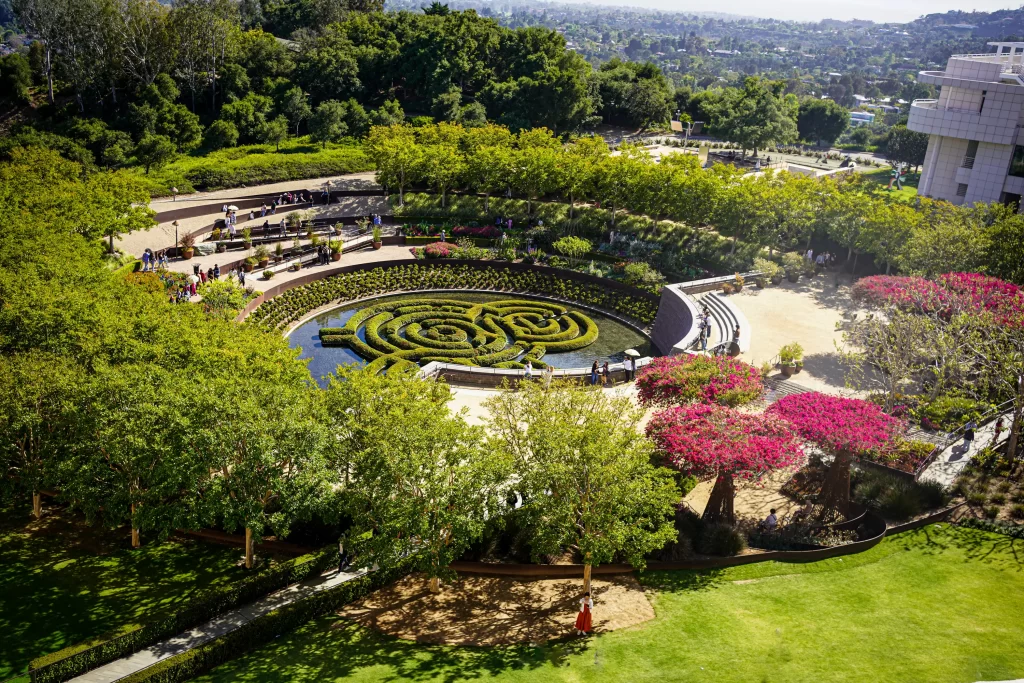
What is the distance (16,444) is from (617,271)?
41476 millimetres

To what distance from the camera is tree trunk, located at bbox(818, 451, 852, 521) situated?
107 ft

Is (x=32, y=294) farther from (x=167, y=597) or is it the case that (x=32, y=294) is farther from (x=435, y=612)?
(x=435, y=612)

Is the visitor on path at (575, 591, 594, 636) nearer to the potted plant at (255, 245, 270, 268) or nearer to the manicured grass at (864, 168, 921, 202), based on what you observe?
the potted plant at (255, 245, 270, 268)

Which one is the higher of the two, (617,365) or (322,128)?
(322,128)

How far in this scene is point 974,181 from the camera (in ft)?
228

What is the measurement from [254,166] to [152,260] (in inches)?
908

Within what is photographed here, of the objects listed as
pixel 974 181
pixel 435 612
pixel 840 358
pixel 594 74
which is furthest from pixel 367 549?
pixel 594 74

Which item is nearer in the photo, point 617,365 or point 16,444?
point 16,444

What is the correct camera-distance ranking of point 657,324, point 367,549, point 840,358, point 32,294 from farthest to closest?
point 657,324
point 840,358
point 32,294
point 367,549

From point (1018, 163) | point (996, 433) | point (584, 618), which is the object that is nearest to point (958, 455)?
point (996, 433)

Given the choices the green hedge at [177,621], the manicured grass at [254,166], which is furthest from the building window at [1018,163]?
the green hedge at [177,621]

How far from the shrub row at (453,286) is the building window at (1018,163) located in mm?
34776

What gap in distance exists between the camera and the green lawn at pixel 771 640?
24.2 meters

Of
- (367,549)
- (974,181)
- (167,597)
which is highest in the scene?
(974,181)
